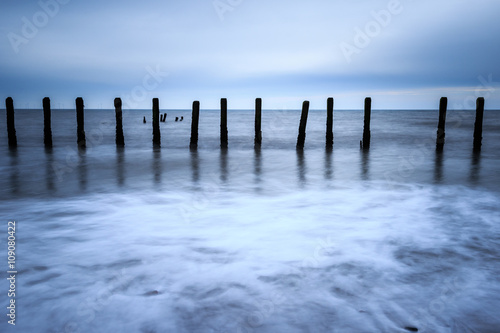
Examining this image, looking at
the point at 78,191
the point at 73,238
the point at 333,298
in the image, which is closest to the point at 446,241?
the point at 333,298

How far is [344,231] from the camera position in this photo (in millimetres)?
4746

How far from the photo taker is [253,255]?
12.7ft

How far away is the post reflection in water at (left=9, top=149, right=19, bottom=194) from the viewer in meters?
7.49

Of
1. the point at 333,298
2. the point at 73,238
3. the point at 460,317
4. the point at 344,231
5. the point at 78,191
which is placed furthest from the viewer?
the point at 78,191

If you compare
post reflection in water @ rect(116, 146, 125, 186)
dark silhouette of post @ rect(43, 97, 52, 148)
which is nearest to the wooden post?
dark silhouette of post @ rect(43, 97, 52, 148)

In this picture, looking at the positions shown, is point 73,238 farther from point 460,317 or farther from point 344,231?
point 460,317

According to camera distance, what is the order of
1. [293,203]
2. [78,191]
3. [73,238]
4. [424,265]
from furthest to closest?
[78,191] < [293,203] < [73,238] < [424,265]

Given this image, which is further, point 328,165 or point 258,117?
point 258,117

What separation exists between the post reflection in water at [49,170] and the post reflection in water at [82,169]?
54 centimetres

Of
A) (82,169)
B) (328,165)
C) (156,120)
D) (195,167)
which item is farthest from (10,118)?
(328,165)

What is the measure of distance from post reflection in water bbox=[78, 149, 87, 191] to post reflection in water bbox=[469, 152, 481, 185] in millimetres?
8267

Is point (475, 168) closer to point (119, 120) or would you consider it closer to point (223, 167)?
point (223, 167)

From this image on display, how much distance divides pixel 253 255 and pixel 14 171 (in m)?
8.31

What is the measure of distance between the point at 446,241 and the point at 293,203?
249cm
